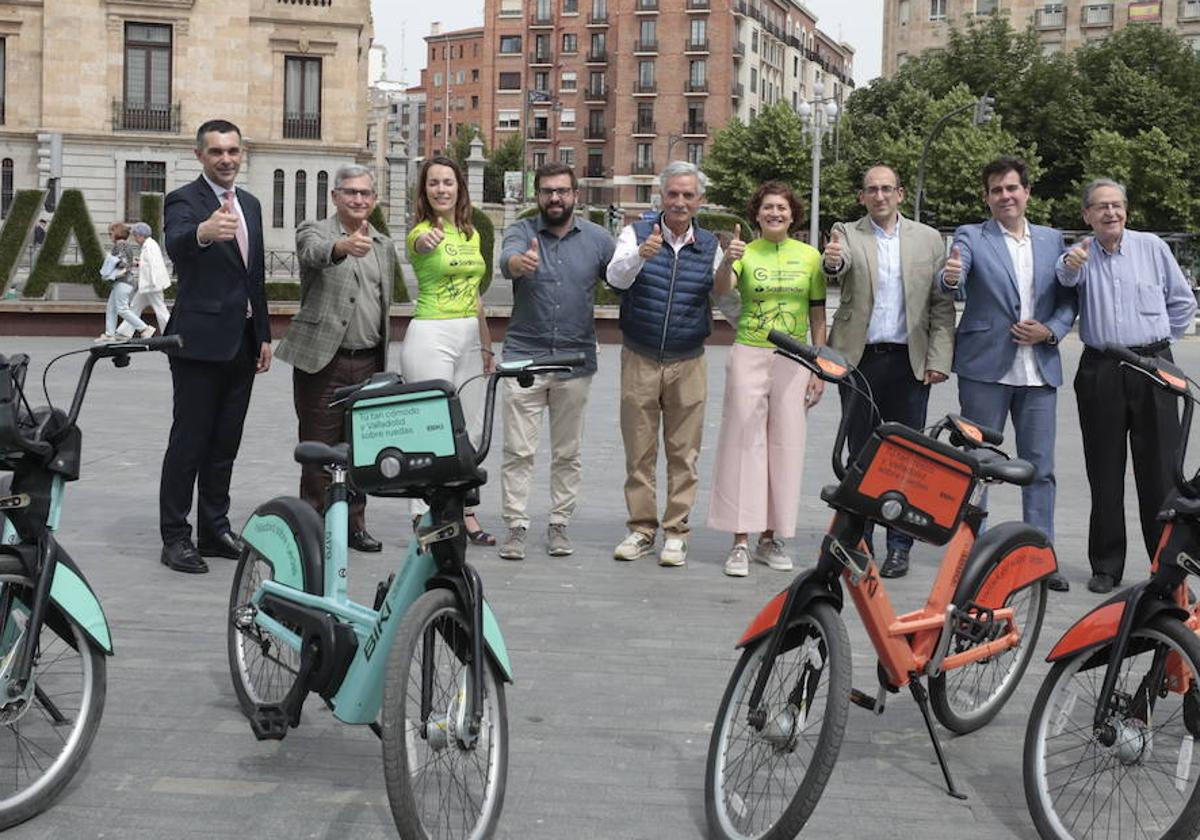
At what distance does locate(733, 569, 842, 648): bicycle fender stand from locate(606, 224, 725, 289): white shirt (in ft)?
11.7

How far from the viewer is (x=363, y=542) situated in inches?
314

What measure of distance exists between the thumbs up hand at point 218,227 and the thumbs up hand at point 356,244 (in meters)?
0.51

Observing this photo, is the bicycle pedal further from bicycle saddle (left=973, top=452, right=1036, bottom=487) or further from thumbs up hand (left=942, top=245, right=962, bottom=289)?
thumbs up hand (left=942, top=245, right=962, bottom=289)

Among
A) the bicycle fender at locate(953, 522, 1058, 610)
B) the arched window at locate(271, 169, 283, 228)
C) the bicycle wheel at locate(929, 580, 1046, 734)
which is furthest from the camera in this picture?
the arched window at locate(271, 169, 283, 228)

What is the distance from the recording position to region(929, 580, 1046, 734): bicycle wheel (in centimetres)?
500

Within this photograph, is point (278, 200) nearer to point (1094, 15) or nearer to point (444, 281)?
point (444, 281)

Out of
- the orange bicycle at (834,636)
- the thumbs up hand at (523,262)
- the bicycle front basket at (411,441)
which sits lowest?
the orange bicycle at (834,636)

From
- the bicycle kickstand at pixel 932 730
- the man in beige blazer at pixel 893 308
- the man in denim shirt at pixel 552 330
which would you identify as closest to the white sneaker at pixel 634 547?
the man in denim shirt at pixel 552 330

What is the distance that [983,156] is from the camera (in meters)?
59.0

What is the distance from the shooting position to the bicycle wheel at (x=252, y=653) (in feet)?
15.7

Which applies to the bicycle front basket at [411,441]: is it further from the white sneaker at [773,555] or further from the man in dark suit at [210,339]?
the white sneaker at [773,555]

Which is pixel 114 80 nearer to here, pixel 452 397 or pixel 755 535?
pixel 755 535

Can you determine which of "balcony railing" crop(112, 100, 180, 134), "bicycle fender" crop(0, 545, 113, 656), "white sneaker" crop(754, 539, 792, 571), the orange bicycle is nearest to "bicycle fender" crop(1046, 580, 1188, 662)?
the orange bicycle

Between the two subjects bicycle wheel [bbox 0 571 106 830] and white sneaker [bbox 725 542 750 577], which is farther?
white sneaker [bbox 725 542 750 577]
